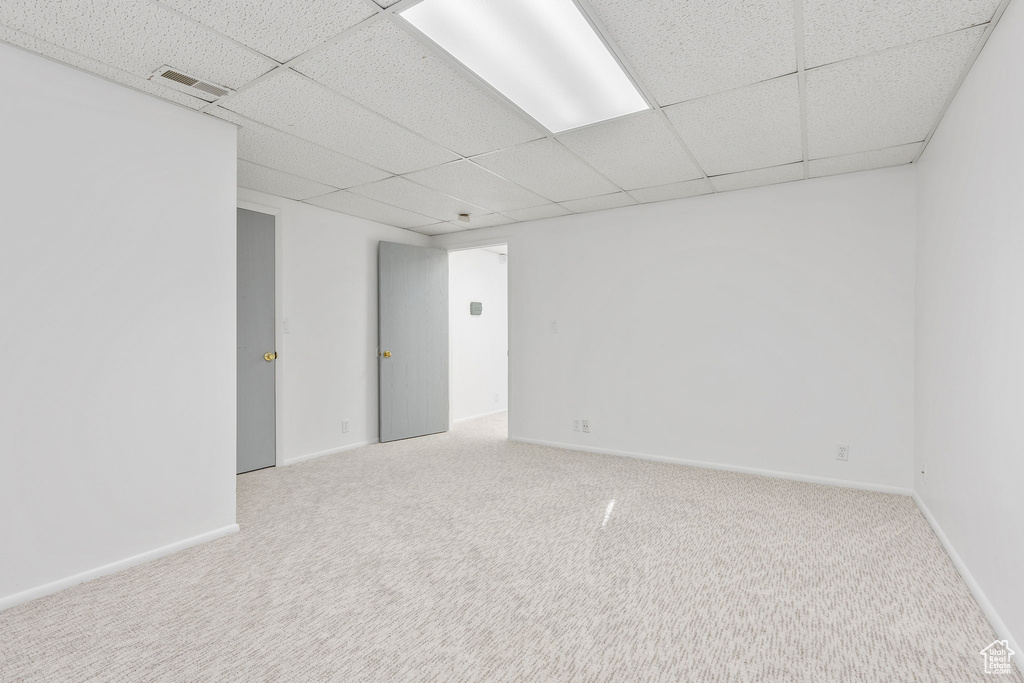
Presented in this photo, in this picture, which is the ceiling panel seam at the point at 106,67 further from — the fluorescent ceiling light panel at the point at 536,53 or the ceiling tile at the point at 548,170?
the ceiling tile at the point at 548,170

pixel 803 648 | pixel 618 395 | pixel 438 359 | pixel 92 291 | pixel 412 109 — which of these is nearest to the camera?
pixel 803 648

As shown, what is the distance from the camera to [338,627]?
1.82 m

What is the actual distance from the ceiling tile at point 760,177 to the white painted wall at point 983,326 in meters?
0.76

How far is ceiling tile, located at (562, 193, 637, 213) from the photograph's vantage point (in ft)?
13.3

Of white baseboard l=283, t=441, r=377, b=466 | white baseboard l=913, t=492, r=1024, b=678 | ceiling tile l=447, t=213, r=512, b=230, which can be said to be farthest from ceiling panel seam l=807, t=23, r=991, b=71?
white baseboard l=283, t=441, r=377, b=466

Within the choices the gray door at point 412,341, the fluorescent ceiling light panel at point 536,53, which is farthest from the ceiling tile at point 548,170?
the gray door at point 412,341

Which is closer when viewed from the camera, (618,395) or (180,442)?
(180,442)

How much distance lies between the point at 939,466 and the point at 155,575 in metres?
3.99

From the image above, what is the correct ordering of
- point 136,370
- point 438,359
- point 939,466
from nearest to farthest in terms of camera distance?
point 136,370 < point 939,466 < point 438,359

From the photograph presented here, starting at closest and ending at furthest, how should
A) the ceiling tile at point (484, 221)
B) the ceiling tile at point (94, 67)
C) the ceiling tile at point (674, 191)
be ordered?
1. the ceiling tile at point (94, 67)
2. the ceiling tile at point (674, 191)
3. the ceiling tile at point (484, 221)

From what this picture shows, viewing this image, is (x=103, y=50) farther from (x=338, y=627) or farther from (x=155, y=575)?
(x=338, y=627)

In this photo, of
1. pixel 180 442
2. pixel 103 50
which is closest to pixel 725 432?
pixel 180 442

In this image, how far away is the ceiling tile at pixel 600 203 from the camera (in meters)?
4.05

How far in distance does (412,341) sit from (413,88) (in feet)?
10.5
